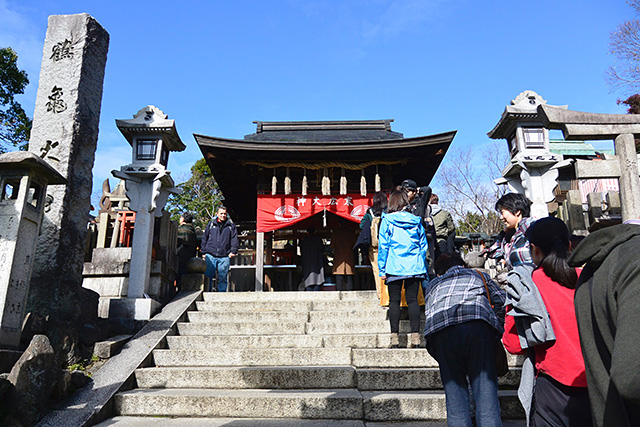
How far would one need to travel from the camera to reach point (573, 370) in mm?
2186

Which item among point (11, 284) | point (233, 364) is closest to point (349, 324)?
point (233, 364)

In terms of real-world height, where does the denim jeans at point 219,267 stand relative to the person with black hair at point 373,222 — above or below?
below

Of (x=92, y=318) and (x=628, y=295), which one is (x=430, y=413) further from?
(x=92, y=318)

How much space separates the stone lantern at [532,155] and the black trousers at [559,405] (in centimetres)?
612

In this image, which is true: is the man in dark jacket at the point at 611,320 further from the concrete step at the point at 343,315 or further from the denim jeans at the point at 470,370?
the concrete step at the point at 343,315

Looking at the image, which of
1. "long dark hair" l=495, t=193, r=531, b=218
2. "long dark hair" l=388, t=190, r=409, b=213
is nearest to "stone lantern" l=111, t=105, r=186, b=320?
"long dark hair" l=388, t=190, r=409, b=213

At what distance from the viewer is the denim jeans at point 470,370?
9.02ft

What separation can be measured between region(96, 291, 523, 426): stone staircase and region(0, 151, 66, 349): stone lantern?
1329 mm

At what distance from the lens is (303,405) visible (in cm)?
402

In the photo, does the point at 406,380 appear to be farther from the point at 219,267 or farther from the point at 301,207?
the point at 301,207

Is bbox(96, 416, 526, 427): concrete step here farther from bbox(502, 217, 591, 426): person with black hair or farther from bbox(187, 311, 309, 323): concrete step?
bbox(187, 311, 309, 323): concrete step

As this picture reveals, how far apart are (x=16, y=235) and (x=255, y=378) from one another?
113 inches

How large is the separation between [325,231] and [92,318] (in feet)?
26.6

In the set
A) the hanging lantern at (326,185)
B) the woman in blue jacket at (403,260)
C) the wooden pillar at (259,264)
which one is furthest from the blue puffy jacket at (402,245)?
the hanging lantern at (326,185)
